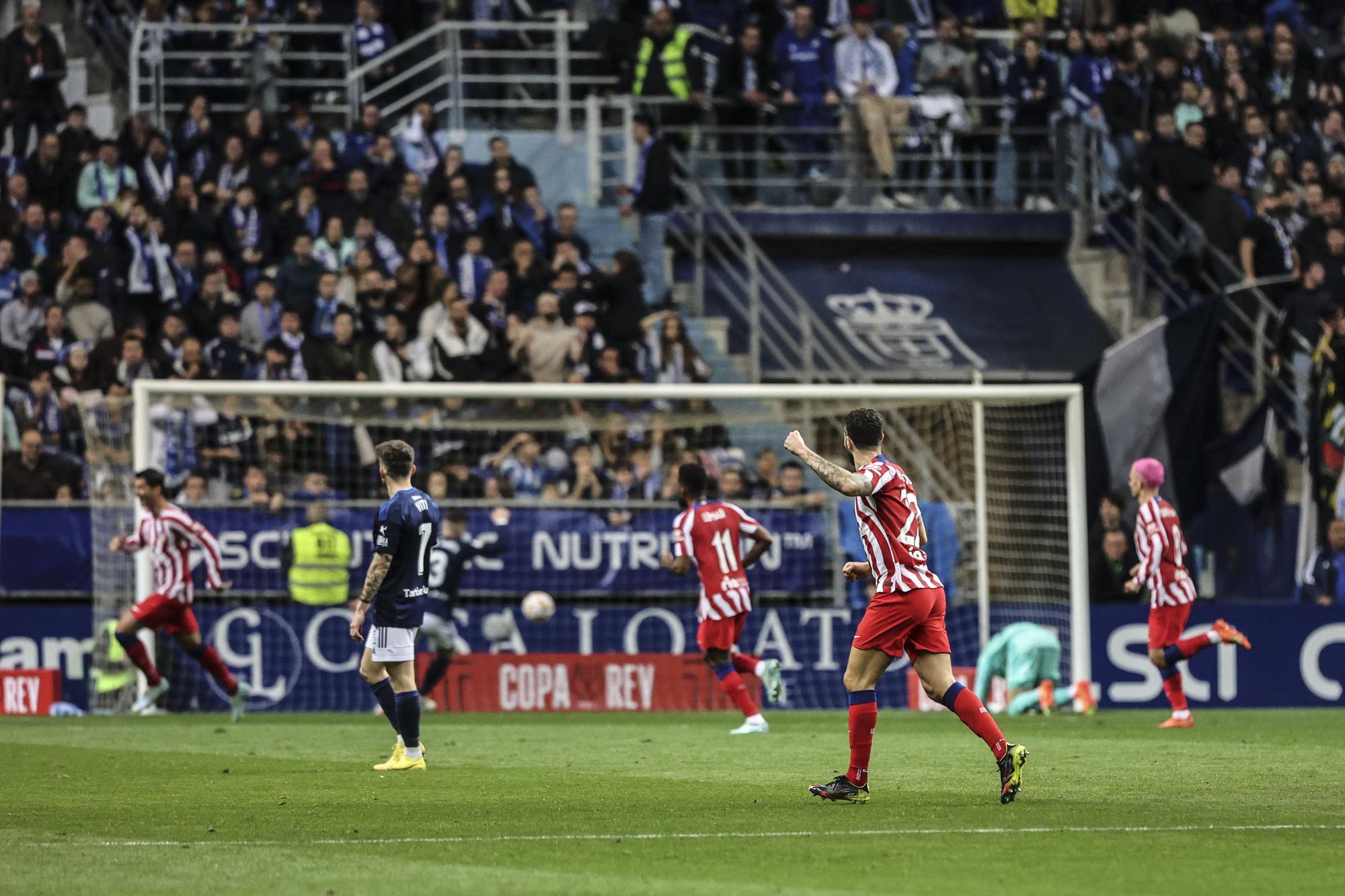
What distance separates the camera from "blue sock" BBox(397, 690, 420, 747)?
1202cm

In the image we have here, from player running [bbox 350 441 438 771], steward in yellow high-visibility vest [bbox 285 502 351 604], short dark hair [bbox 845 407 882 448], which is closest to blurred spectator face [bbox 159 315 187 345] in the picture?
steward in yellow high-visibility vest [bbox 285 502 351 604]

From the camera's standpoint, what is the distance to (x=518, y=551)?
20.0 metres

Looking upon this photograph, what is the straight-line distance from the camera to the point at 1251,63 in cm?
2709

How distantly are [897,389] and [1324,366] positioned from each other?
4821 millimetres

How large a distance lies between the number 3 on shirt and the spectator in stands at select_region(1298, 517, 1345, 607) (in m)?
11.2

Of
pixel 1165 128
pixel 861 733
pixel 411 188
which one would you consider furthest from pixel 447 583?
pixel 1165 128

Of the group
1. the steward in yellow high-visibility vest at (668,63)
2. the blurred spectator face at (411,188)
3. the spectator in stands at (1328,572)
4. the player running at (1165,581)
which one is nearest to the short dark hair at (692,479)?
the player running at (1165,581)

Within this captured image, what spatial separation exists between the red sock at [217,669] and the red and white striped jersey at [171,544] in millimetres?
463

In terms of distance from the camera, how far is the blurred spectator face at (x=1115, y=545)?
66.2 ft

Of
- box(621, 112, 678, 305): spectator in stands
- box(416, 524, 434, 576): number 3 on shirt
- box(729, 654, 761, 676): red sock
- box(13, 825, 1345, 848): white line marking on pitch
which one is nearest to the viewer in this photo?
box(13, 825, 1345, 848): white line marking on pitch

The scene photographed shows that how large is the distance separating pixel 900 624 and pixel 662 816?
1.44m

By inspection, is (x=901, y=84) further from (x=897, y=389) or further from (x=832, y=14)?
(x=897, y=389)

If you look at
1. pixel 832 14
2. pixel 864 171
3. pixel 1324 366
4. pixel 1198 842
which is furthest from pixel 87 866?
pixel 832 14

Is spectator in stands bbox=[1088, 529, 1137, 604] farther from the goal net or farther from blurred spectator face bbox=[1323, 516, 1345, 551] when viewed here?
blurred spectator face bbox=[1323, 516, 1345, 551]
